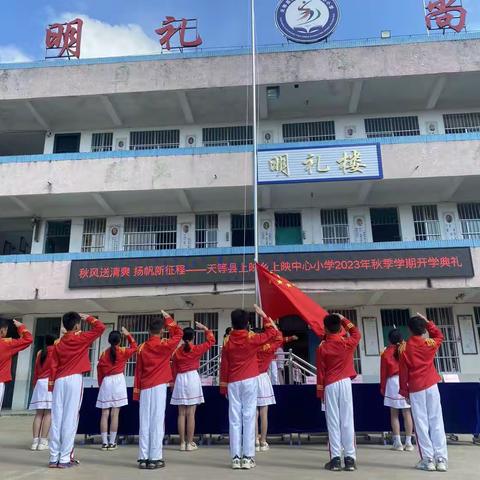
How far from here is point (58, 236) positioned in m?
14.6

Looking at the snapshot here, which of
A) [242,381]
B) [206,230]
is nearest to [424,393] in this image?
[242,381]

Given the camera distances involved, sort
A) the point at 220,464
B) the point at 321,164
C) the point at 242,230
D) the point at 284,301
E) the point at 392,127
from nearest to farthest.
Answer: the point at 220,464, the point at 284,301, the point at 321,164, the point at 242,230, the point at 392,127

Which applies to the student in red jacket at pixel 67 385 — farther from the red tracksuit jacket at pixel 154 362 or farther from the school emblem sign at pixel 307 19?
the school emblem sign at pixel 307 19

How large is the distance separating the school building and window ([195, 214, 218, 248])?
0.04 metres

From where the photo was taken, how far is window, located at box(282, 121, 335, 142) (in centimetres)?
1442

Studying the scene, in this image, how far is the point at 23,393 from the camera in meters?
13.5

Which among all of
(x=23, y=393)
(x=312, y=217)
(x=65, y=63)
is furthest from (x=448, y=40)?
(x=23, y=393)

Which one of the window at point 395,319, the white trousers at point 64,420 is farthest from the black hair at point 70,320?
the window at point 395,319

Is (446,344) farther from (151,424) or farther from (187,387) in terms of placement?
(151,424)

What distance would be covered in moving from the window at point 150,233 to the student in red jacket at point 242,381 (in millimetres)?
8992

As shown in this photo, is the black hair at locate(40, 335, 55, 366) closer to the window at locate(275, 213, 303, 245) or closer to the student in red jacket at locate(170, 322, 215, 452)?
the student in red jacket at locate(170, 322, 215, 452)

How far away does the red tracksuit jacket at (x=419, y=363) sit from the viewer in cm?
505

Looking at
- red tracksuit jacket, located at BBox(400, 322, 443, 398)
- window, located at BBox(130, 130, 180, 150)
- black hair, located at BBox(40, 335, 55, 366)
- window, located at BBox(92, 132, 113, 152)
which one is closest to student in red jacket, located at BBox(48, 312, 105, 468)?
black hair, located at BBox(40, 335, 55, 366)

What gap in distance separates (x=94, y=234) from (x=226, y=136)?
5038 millimetres
